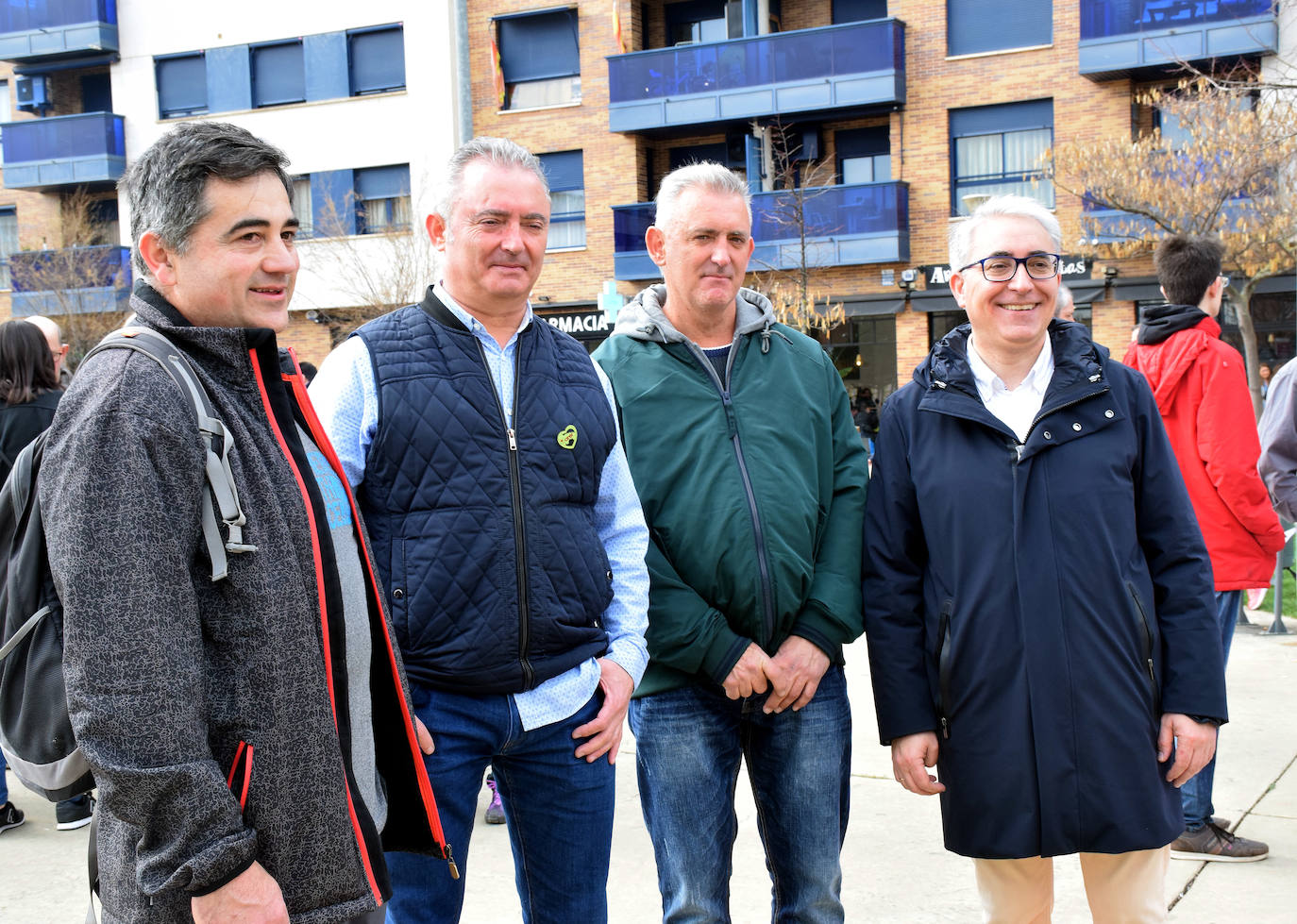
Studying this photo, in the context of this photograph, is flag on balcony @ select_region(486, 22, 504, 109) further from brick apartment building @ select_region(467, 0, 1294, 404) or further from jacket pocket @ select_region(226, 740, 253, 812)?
jacket pocket @ select_region(226, 740, 253, 812)

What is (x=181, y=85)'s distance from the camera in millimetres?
28250

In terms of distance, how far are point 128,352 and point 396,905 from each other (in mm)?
1412

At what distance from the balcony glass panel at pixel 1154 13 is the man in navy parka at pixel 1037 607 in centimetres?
2020

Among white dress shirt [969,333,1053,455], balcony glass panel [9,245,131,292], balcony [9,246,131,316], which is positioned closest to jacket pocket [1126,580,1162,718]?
white dress shirt [969,333,1053,455]

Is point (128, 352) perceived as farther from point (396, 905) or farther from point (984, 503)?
point (984, 503)

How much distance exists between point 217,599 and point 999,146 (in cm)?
2269

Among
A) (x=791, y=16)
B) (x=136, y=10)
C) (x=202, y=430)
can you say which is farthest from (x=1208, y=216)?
(x=136, y=10)

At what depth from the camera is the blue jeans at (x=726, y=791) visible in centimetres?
304

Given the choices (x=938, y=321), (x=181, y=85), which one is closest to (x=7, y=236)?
(x=181, y=85)

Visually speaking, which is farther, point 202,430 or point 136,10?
point 136,10

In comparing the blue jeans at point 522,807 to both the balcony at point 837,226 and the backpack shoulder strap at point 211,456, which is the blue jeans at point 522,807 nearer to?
the backpack shoulder strap at point 211,456

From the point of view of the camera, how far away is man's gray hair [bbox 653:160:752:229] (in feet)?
10.5

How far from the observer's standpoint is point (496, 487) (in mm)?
2621

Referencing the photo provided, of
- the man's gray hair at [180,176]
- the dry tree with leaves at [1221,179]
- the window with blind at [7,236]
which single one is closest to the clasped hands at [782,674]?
the man's gray hair at [180,176]
